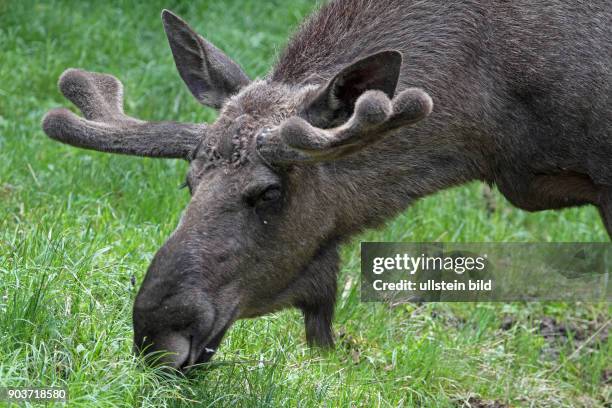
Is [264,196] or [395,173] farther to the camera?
[395,173]

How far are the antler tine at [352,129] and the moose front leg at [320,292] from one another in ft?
1.86

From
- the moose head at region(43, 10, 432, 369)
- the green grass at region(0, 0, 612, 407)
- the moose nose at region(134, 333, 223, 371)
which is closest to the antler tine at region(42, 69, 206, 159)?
the moose head at region(43, 10, 432, 369)

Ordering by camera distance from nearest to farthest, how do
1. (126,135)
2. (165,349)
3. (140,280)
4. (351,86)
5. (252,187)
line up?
(165,349)
(252,187)
(351,86)
(126,135)
(140,280)

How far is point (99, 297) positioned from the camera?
5246 mm

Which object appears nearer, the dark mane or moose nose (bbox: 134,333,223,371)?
moose nose (bbox: 134,333,223,371)

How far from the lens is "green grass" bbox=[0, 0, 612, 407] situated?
466cm

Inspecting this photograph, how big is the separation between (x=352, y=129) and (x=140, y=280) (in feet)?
5.69

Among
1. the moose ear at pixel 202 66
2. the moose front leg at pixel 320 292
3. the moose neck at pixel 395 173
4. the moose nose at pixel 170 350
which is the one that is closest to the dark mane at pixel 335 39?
the moose ear at pixel 202 66

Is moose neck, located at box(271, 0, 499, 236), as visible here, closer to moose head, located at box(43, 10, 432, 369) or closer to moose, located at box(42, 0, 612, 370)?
moose, located at box(42, 0, 612, 370)

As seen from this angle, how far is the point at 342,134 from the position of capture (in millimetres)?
4328

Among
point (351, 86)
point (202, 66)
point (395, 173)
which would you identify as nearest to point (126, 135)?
point (202, 66)

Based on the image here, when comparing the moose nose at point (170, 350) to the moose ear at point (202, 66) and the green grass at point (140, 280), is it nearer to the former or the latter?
the green grass at point (140, 280)

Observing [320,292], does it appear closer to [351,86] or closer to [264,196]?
[264,196]

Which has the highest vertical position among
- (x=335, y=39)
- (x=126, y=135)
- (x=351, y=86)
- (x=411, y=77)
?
(x=335, y=39)
